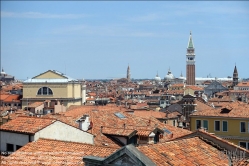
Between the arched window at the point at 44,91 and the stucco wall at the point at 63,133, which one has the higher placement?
the arched window at the point at 44,91

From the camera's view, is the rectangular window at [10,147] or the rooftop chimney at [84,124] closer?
the rectangular window at [10,147]

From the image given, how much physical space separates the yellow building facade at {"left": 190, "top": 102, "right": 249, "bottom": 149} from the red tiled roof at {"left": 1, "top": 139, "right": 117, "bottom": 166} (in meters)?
11.4

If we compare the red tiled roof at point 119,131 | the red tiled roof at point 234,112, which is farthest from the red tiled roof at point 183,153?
the red tiled roof at point 234,112

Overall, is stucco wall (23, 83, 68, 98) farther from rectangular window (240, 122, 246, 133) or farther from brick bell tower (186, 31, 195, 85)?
brick bell tower (186, 31, 195, 85)

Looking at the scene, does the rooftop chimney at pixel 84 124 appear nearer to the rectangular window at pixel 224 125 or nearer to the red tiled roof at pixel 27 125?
the red tiled roof at pixel 27 125

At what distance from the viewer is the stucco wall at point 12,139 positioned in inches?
437

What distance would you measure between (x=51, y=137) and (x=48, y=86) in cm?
4131

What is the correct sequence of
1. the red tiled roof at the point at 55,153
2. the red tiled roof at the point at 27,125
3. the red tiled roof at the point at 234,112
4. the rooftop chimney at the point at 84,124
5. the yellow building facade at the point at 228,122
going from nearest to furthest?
the red tiled roof at the point at 55,153 < the red tiled roof at the point at 27,125 < the rooftop chimney at the point at 84,124 < the yellow building facade at the point at 228,122 < the red tiled roof at the point at 234,112

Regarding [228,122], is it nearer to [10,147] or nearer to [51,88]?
[10,147]

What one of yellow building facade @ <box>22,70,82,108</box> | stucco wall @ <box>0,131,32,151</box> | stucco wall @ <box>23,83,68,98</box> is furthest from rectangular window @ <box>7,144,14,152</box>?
stucco wall @ <box>23,83,68,98</box>

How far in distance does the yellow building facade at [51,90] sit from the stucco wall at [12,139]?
39.4m

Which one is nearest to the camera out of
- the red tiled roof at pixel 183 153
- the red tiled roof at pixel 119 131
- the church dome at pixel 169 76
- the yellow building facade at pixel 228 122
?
the red tiled roof at pixel 183 153

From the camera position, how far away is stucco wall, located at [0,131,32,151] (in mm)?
11102

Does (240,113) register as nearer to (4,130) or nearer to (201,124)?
(201,124)
